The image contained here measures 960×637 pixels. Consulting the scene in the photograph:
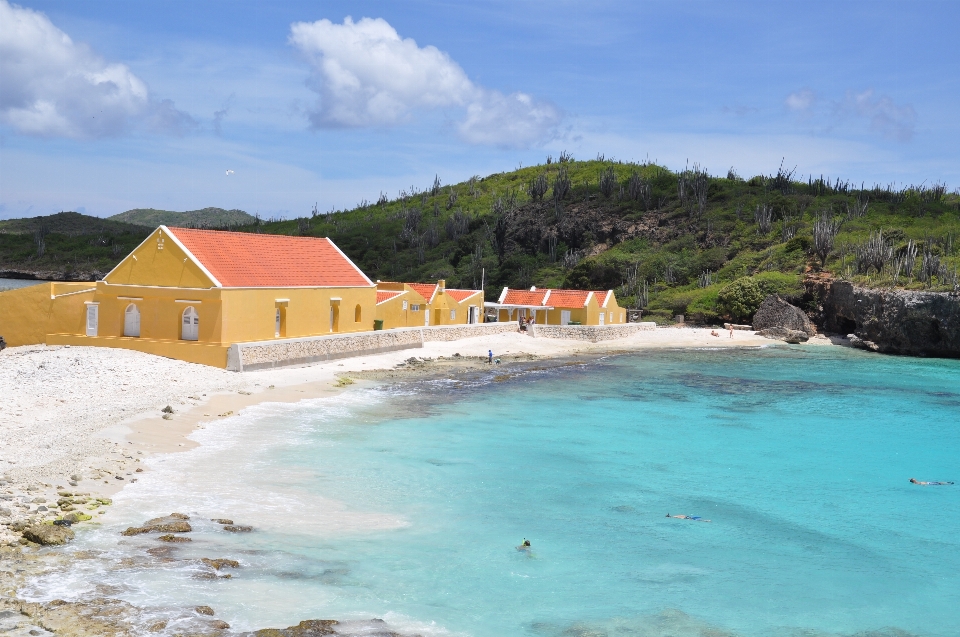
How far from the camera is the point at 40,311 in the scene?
92.4ft

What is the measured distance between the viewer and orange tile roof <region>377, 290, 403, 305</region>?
37263 mm

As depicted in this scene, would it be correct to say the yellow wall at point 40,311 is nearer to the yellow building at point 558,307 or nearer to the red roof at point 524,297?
the yellow building at point 558,307

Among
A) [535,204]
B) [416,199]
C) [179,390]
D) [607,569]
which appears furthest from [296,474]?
[416,199]

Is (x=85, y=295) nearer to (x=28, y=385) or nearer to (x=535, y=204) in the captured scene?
(x=28, y=385)

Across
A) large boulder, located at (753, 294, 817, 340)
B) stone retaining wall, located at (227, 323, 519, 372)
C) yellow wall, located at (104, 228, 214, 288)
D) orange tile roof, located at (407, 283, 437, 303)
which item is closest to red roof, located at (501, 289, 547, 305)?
stone retaining wall, located at (227, 323, 519, 372)

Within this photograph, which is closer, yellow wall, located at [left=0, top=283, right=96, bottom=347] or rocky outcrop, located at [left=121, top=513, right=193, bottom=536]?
rocky outcrop, located at [left=121, top=513, right=193, bottom=536]

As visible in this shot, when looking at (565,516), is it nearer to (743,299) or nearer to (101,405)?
(101,405)

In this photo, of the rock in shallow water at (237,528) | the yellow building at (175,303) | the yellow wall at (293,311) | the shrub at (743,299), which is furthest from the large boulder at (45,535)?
the shrub at (743,299)

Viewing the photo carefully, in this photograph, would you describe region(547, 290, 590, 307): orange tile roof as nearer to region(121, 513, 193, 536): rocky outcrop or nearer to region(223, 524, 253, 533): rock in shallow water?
region(223, 524, 253, 533): rock in shallow water

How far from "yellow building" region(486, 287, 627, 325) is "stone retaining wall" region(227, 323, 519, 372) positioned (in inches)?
222

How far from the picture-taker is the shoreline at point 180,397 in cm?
1187

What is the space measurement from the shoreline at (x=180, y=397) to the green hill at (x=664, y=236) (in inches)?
456

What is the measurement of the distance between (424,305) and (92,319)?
52.8 feet

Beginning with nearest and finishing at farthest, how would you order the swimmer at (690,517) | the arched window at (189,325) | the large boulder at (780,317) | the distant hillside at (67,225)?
the swimmer at (690,517)
the arched window at (189,325)
the large boulder at (780,317)
the distant hillside at (67,225)
